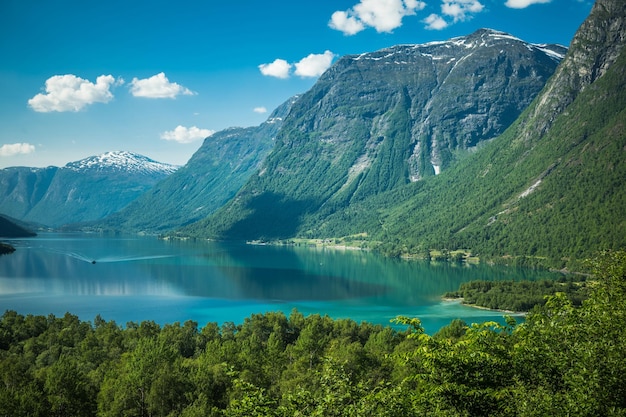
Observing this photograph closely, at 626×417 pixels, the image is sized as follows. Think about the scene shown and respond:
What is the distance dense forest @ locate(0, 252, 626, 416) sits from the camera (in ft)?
53.3

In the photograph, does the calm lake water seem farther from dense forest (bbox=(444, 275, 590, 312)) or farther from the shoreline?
dense forest (bbox=(444, 275, 590, 312))

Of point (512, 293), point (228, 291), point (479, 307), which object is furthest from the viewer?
point (228, 291)

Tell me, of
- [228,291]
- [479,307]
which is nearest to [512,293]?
[479,307]

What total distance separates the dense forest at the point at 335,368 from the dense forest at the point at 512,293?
179 ft

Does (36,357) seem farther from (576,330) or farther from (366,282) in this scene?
(366,282)

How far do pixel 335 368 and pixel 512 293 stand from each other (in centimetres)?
11753

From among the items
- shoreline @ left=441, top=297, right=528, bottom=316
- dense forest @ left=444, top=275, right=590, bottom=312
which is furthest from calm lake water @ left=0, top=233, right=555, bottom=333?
dense forest @ left=444, top=275, right=590, bottom=312

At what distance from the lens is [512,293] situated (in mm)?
125562

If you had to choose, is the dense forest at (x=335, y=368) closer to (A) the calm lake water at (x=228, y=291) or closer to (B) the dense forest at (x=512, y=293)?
(A) the calm lake water at (x=228, y=291)

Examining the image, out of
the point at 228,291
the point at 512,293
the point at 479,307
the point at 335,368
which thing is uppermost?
the point at 335,368

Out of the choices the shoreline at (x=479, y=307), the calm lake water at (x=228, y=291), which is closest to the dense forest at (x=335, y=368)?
the calm lake water at (x=228, y=291)

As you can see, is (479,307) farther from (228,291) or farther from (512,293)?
(228,291)

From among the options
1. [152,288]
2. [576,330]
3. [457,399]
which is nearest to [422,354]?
[457,399]

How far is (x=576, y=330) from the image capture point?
1752cm
